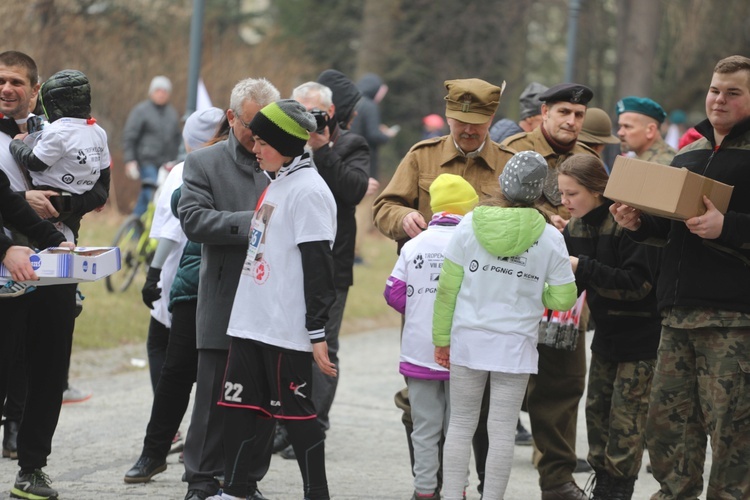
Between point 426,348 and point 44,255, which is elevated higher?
point 44,255

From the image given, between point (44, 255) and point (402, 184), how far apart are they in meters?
2.07

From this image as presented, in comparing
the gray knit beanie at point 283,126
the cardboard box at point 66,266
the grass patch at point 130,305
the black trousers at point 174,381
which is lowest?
the grass patch at point 130,305

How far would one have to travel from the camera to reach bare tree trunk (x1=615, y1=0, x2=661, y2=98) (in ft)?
72.8

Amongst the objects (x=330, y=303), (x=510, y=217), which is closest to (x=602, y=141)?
(x=510, y=217)

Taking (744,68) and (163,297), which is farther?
(163,297)

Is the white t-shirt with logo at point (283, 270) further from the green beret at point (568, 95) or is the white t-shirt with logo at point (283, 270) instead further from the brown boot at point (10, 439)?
the brown boot at point (10, 439)

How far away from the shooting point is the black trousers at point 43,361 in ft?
20.2

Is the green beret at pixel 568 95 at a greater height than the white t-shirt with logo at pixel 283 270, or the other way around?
the green beret at pixel 568 95

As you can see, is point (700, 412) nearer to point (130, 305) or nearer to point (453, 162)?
point (453, 162)

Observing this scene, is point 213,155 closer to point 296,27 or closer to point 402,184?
point 402,184

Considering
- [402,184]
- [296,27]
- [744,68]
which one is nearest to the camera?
[744,68]

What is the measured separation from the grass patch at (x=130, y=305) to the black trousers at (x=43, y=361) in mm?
4729

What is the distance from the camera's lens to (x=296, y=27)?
3086 centimetres

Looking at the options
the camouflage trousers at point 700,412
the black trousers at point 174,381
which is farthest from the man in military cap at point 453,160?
the camouflage trousers at point 700,412
